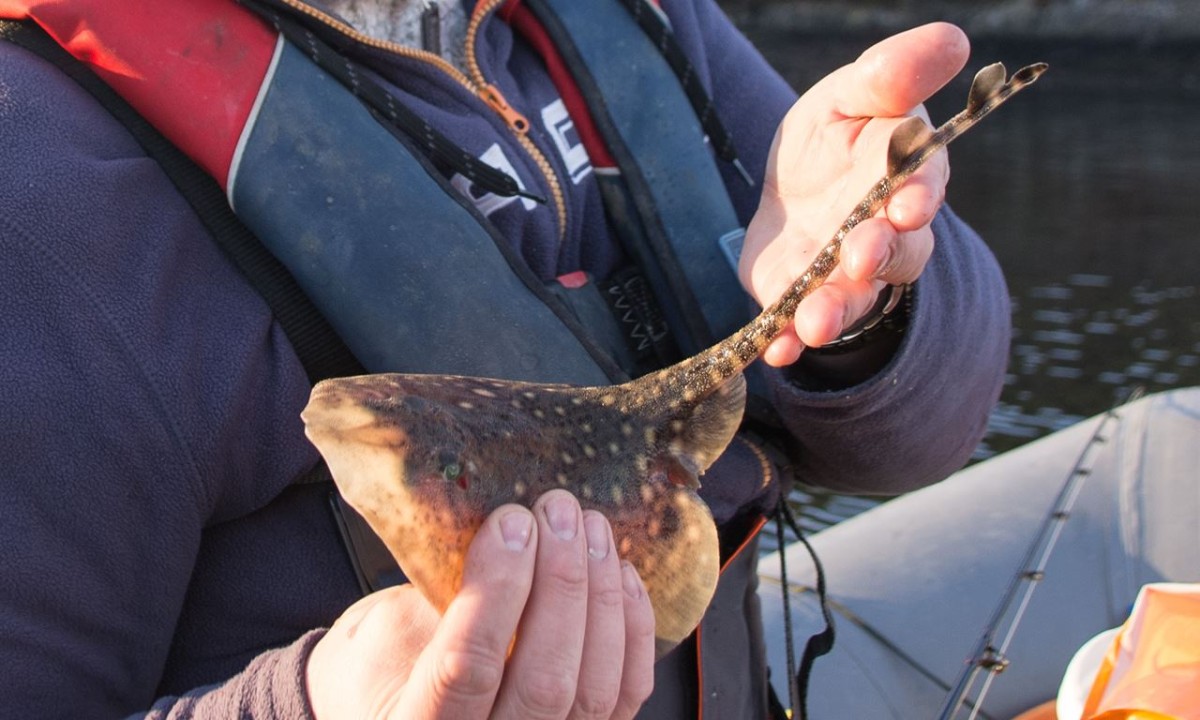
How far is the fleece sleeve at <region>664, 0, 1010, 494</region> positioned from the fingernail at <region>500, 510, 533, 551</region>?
40.6 inches

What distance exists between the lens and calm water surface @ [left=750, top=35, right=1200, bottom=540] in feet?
28.5

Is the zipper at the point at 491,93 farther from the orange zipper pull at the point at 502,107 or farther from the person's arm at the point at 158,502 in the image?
the person's arm at the point at 158,502

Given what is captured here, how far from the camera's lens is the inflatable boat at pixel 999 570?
3.32 meters

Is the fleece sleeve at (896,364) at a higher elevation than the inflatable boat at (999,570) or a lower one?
higher

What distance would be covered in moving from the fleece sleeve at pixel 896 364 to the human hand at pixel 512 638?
0.95 m

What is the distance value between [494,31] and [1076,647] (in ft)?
8.38

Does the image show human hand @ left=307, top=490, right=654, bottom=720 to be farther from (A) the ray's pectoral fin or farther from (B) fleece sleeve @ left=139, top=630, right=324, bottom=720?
(A) the ray's pectoral fin

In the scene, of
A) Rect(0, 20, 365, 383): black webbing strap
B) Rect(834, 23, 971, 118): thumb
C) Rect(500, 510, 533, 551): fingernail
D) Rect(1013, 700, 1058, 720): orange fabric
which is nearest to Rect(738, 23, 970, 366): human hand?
Rect(834, 23, 971, 118): thumb

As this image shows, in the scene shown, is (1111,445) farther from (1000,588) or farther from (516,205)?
(516,205)

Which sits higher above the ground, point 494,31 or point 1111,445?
point 494,31

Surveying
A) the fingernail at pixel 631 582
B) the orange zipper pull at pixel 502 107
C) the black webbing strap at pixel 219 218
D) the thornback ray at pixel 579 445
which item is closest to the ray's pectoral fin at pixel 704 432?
the thornback ray at pixel 579 445

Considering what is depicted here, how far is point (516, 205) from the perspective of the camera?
237cm

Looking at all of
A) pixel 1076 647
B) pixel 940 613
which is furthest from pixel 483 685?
pixel 1076 647

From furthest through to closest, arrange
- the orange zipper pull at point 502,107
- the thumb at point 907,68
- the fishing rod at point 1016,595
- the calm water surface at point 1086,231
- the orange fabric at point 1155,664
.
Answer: the calm water surface at point 1086,231 → the fishing rod at point 1016,595 → the orange zipper pull at point 502,107 → the orange fabric at point 1155,664 → the thumb at point 907,68
